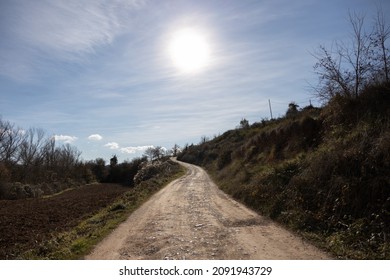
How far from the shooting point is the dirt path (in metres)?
8.77

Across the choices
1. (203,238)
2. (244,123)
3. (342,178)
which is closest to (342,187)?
(342,178)

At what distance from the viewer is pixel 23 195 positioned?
4259 cm

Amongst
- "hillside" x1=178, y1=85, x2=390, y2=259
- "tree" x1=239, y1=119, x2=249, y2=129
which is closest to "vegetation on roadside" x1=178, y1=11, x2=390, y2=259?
"hillside" x1=178, y1=85, x2=390, y2=259

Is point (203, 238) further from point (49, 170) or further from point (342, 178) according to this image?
point (49, 170)

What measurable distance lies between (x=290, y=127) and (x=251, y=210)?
1035 centimetres

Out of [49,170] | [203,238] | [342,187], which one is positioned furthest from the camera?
[49,170]

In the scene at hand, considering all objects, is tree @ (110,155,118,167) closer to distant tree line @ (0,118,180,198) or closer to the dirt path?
distant tree line @ (0,118,180,198)

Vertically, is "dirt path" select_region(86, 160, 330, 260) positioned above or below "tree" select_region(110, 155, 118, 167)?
below

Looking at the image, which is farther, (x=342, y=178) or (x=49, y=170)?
(x=49, y=170)

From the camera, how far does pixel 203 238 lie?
10.4 metres

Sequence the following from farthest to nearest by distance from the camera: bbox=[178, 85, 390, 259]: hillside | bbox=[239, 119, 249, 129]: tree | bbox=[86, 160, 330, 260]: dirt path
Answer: bbox=[239, 119, 249, 129]: tree, bbox=[178, 85, 390, 259]: hillside, bbox=[86, 160, 330, 260]: dirt path

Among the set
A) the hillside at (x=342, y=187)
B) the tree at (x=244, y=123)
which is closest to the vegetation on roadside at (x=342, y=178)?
the hillside at (x=342, y=187)

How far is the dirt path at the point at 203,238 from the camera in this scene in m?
8.77

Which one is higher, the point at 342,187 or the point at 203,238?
the point at 342,187
